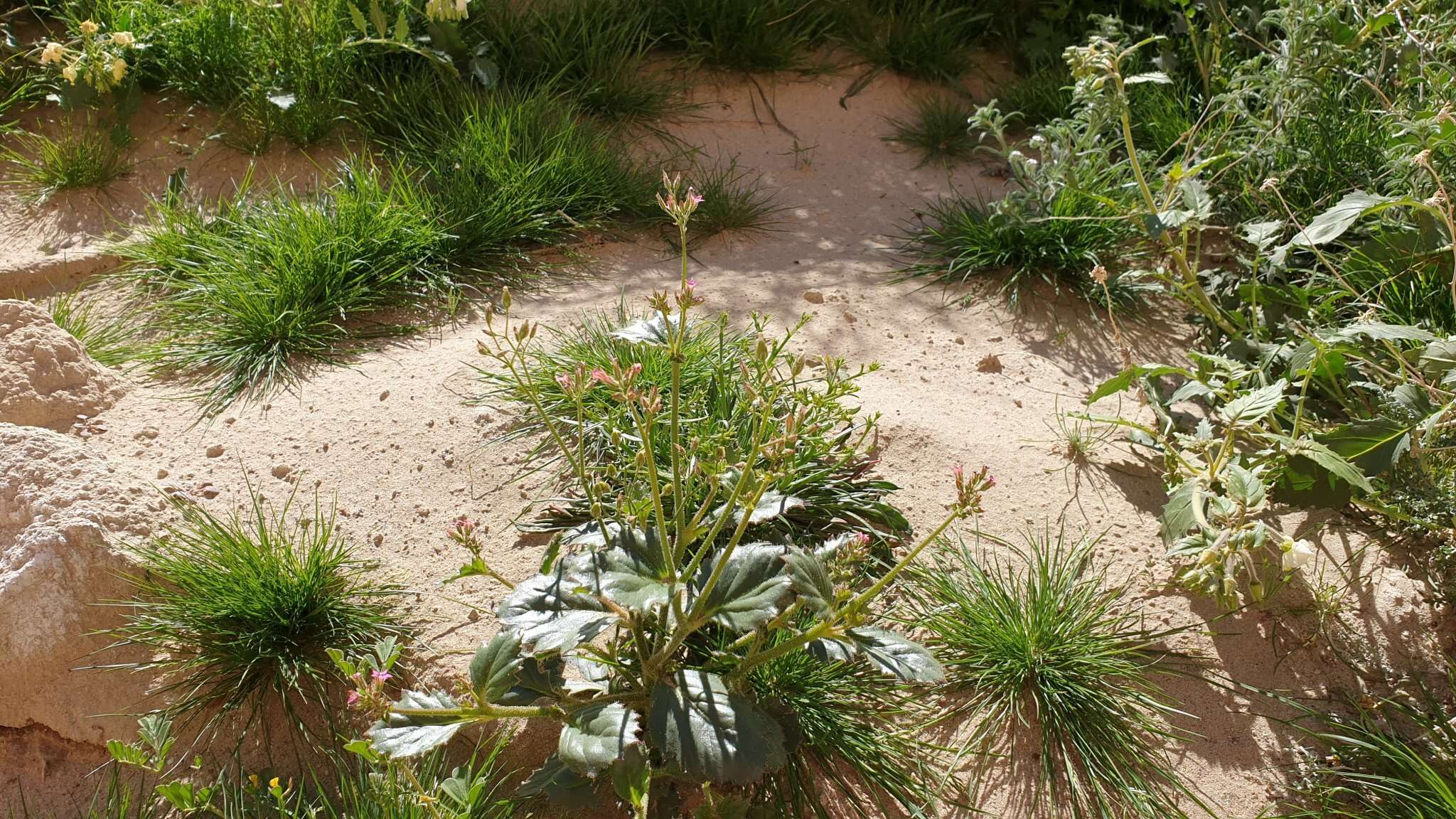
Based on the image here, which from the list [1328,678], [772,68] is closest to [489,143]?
[772,68]

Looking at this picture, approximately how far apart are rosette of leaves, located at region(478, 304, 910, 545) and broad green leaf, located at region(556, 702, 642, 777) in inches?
19.7

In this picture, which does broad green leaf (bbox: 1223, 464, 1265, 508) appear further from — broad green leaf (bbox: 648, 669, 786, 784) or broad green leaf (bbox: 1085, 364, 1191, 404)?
broad green leaf (bbox: 648, 669, 786, 784)

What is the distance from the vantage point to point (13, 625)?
2.42 meters

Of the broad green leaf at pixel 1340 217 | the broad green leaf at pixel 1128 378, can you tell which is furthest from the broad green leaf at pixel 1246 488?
the broad green leaf at pixel 1340 217

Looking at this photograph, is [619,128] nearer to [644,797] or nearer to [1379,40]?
[1379,40]

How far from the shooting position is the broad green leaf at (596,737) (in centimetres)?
187

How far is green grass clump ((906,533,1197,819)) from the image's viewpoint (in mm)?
Answer: 2303

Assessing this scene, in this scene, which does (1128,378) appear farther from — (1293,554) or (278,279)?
(278,279)

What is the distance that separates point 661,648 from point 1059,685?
88cm

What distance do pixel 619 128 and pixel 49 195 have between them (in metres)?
2.12

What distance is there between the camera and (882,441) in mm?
3008

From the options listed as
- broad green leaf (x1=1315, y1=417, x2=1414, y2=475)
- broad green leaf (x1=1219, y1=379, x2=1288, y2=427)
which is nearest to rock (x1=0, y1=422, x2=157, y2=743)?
broad green leaf (x1=1219, y1=379, x2=1288, y2=427)

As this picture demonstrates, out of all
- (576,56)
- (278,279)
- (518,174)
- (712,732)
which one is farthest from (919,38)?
(712,732)

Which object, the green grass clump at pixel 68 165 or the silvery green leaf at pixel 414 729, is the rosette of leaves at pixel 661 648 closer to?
the silvery green leaf at pixel 414 729
